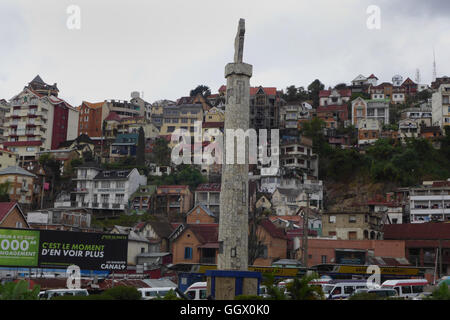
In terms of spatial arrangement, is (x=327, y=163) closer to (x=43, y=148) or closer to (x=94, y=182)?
(x=94, y=182)

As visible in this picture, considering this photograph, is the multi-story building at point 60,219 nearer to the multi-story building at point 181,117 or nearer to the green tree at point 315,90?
the multi-story building at point 181,117

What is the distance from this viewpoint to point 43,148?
95750 millimetres

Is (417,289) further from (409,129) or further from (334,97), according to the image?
(334,97)

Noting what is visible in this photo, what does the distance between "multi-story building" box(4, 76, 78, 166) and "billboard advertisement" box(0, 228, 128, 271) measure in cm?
5403

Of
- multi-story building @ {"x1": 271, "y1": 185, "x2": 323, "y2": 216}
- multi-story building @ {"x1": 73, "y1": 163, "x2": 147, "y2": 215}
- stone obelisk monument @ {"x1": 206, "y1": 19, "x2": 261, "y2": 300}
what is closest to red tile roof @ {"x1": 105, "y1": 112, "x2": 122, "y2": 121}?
multi-story building @ {"x1": 73, "y1": 163, "x2": 147, "y2": 215}

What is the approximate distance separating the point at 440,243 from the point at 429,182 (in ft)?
72.6

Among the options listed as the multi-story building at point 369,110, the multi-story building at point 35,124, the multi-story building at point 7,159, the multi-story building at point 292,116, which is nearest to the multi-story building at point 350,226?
the multi-story building at point 292,116

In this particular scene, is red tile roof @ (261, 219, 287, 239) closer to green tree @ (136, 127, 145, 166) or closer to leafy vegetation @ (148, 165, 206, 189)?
leafy vegetation @ (148, 165, 206, 189)

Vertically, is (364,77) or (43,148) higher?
(364,77)

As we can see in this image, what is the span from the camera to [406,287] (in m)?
29.4

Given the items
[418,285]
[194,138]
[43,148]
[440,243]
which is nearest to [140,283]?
[418,285]

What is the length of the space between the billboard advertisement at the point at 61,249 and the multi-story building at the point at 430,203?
36240 mm

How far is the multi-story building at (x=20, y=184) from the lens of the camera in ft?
249
